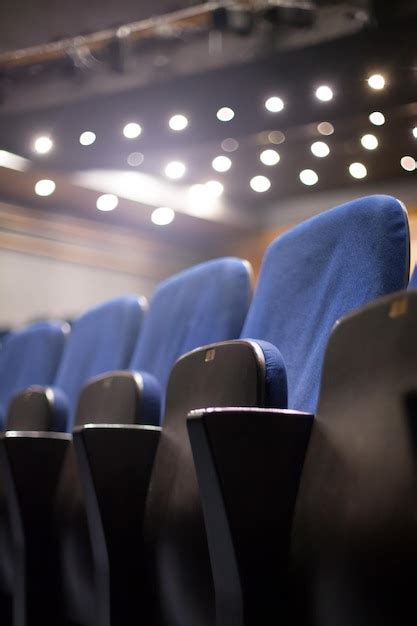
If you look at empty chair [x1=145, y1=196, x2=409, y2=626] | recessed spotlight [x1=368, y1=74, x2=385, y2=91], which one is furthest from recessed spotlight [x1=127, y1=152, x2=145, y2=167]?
empty chair [x1=145, y1=196, x2=409, y2=626]


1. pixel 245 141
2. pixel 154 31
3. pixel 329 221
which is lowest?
pixel 329 221

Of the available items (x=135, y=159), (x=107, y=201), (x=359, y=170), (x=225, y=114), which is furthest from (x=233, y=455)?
(x=107, y=201)

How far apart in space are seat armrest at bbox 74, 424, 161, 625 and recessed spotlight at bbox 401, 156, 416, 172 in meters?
0.13

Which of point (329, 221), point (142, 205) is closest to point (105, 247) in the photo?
point (142, 205)

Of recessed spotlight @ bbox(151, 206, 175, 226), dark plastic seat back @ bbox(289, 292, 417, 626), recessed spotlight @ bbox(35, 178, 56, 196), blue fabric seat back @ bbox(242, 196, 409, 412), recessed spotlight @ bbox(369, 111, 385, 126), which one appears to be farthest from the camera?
recessed spotlight @ bbox(151, 206, 175, 226)

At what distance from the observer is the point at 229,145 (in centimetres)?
93

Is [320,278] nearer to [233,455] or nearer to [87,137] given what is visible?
[233,455]

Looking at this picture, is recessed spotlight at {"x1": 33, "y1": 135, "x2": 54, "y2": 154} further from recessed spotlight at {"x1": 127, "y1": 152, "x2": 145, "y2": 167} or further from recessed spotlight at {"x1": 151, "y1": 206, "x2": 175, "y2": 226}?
recessed spotlight at {"x1": 151, "y1": 206, "x2": 175, "y2": 226}

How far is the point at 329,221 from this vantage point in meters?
0.30

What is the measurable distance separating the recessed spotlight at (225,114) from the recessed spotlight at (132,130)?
0.08m

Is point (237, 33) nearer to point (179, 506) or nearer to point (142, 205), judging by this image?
point (142, 205)

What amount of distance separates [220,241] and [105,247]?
Answer: 0.62 feet

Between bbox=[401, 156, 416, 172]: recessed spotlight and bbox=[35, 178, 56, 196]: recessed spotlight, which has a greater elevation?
bbox=[35, 178, 56, 196]: recessed spotlight

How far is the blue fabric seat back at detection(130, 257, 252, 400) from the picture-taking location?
37 centimetres
